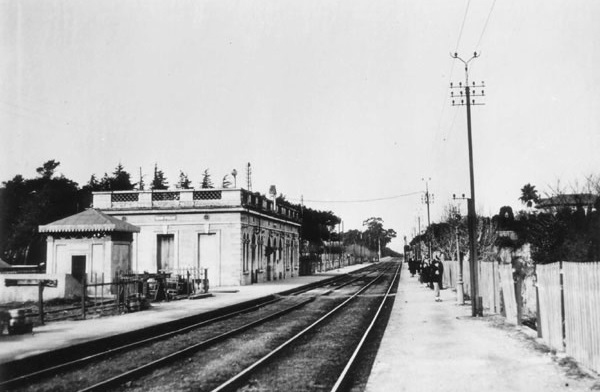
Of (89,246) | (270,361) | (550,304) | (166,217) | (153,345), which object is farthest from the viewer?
(166,217)

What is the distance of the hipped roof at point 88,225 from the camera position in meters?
22.5

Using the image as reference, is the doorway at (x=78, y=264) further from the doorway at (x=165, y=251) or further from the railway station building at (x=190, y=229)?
the doorway at (x=165, y=251)

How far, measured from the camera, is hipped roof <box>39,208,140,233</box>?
22.5m

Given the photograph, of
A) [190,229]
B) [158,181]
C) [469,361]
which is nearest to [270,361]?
[469,361]

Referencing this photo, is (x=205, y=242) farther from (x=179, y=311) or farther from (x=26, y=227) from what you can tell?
(x=26, y=227)

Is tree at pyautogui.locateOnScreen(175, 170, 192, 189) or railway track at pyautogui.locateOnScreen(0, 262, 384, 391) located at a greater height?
tree at pyautogui.locateOnScreen(175, 170, 192, 189)

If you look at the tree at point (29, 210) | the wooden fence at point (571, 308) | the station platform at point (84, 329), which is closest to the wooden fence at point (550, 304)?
the wooden fence at point (571, 308)

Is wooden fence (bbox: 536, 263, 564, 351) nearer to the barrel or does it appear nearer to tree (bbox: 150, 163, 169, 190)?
the barrel

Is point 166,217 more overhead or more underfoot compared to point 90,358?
more overhead

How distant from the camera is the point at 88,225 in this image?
22.6m

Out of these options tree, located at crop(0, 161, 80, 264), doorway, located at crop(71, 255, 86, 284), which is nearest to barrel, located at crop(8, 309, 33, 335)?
doorway, located at crop(71, 255, 86, 284)

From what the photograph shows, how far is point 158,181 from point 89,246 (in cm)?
7284

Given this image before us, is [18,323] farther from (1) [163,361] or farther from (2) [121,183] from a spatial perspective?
(2) [121,183]

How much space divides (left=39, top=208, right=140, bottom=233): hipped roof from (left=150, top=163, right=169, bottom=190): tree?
231 ft
